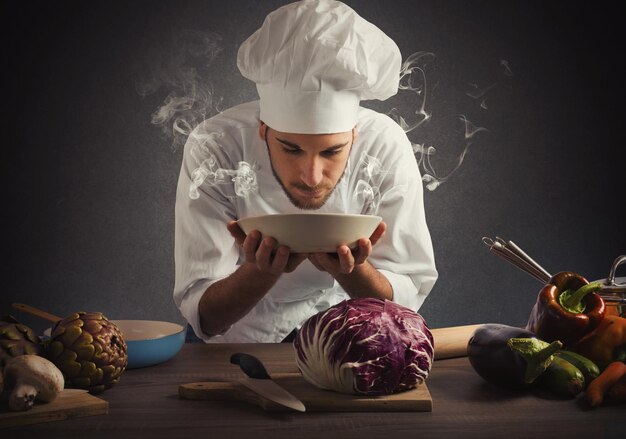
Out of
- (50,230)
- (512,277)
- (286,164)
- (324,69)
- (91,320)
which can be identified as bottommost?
(512,277)

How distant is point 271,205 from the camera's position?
234 cm

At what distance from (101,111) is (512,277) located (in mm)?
2785

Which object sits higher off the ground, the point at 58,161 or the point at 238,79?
the point at 238,79

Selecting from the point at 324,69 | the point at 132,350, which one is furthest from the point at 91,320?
the point at 324,69

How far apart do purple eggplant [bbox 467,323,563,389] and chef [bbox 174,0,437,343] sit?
0.54 metres

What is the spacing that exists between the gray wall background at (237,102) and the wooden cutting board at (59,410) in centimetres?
329

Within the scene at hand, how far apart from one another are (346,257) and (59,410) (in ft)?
2.38

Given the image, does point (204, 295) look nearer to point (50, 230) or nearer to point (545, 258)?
point (50, 230)

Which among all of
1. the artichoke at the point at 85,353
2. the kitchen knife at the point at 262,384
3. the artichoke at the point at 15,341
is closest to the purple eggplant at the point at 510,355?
the kitchen knife at the point at 262,384

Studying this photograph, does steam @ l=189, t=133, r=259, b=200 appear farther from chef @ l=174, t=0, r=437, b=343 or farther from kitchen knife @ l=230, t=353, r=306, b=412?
kitchen knife @ l=230, t=353, r=306, b=412

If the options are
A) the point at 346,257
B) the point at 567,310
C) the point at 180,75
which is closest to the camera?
the point at 567,310

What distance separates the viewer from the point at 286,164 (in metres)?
2.08

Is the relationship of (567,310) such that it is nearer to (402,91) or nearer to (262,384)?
(262,384)

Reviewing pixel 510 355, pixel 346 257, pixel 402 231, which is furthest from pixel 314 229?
pixel 402 231
